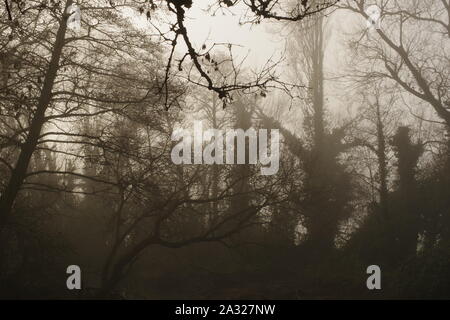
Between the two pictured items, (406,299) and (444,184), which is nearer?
(406,299)

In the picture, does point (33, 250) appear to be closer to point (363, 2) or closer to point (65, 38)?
point (65, 38)

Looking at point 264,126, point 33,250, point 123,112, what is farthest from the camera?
point 264,126

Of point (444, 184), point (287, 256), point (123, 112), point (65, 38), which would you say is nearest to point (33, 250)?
point (123, 112)

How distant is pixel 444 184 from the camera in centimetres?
2172

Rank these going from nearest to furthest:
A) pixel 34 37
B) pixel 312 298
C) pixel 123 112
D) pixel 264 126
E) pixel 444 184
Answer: pixel 34 37, pixel 123 112, pixel 312 298, pixel 444 184, pixel 264 126

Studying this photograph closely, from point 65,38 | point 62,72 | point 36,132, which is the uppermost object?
point 65,38

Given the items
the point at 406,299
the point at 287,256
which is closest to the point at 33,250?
the point at 406,299

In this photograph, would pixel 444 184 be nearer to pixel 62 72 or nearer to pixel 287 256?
pixel 287 256

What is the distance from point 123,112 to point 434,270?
9383 mm

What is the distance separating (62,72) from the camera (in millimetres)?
11438

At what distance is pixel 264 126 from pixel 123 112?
14150mm

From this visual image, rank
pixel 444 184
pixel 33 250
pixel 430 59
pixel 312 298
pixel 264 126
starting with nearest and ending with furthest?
pixel 33 250 < pixel 312 298 < pixel 430 59 < pixel 444 184 < pixel 264 126
